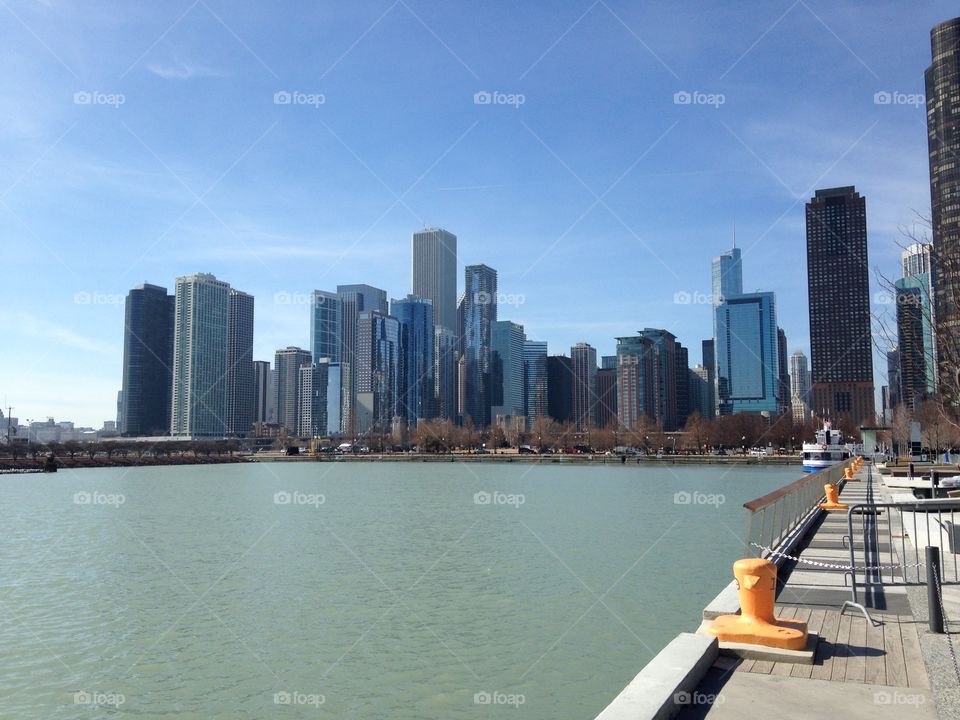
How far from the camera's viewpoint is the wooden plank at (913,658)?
7.33m

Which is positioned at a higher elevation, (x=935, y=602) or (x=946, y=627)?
(x=935, y=602)

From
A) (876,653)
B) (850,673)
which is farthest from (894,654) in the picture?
(850,673)

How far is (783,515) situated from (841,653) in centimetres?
955

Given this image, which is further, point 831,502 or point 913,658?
point 831,502

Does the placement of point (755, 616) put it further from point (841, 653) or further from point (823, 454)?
point (823, 454)

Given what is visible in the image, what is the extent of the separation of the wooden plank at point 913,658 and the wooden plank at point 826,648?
71 cm

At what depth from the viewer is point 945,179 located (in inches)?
2235

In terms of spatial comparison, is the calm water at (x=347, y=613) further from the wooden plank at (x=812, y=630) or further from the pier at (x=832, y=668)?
the pier at (x=832, y=668)

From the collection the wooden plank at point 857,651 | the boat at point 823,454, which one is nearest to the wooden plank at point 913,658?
the wooden plank at point 857,651

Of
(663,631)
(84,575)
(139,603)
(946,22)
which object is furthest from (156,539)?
(946,22)

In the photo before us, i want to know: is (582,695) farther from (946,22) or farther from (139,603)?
(946,22)

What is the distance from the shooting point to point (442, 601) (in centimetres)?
1836

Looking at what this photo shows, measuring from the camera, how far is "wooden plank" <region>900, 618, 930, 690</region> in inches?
288

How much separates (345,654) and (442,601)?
4.62m
